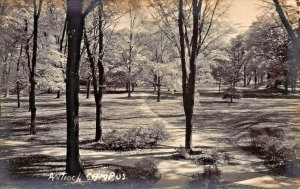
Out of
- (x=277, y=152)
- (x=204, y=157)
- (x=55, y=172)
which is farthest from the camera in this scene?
(x=277, y=152)

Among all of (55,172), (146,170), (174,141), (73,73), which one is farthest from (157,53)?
(73,73)

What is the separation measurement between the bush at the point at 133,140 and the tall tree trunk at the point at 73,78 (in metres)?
6.14

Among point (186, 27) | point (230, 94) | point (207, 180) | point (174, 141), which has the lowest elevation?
point (174, 141)

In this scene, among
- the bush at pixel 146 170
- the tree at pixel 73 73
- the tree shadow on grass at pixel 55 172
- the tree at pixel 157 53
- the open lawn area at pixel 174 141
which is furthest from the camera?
the tree at pixel 157 53

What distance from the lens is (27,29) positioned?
2947cm

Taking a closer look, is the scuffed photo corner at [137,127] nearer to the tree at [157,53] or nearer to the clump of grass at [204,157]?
the clump of grass at [204,157]

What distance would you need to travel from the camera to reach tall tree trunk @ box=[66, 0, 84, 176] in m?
10.9

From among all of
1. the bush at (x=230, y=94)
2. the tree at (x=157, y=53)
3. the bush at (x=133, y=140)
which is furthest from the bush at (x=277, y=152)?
the bush at (x=230, y=94)

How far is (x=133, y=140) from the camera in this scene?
18.7 metres

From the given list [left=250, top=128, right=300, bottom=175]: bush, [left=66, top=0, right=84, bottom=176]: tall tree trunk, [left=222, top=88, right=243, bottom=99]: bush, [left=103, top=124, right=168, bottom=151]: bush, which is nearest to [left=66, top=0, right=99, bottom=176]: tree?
[left=66, top=0, right=84, bottom=176]: tall tree trunk

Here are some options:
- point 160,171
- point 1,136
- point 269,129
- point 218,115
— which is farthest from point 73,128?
point 218,115

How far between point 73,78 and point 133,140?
8.19 m

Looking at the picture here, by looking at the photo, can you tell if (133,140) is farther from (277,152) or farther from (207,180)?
(207,180)

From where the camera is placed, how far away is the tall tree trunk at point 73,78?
35.9ft
